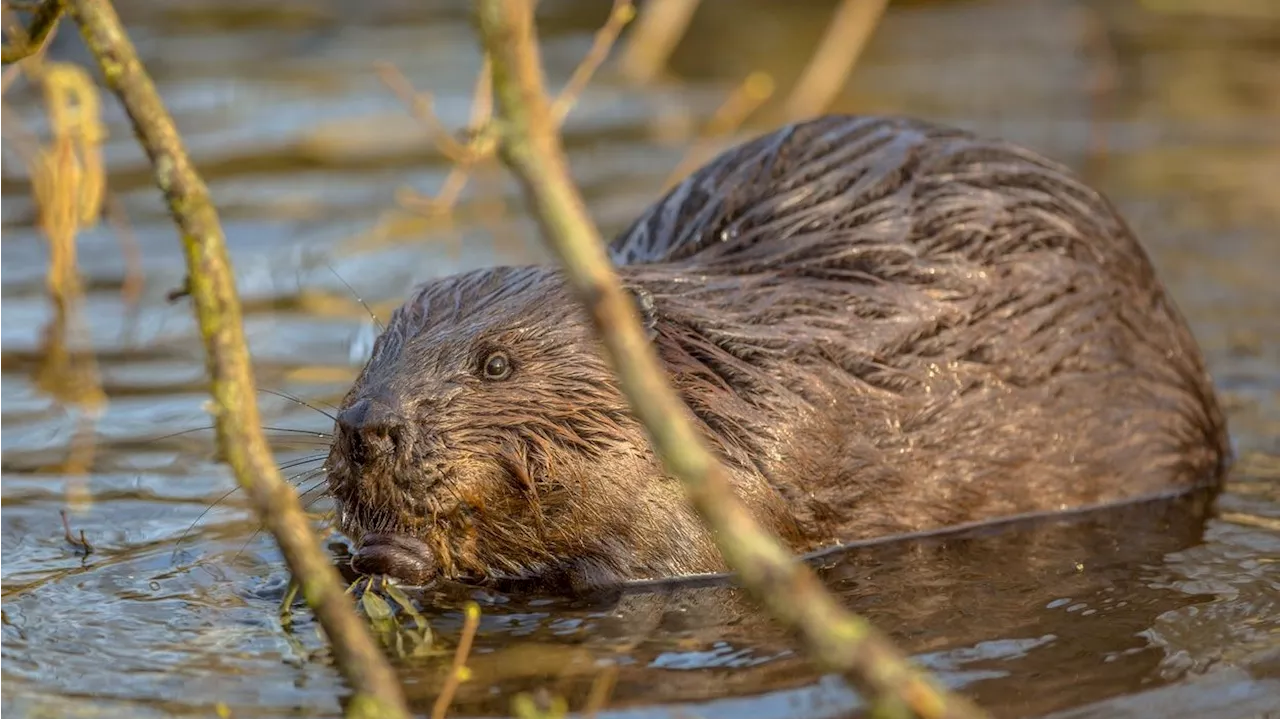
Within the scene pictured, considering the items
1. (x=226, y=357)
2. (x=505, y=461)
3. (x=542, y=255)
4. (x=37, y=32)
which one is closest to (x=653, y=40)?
(x=542, y=255)

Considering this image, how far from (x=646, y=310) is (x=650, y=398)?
2.13 m

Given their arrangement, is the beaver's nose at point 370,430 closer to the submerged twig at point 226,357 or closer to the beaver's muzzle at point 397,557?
the beaver's muzzle at point 397,557

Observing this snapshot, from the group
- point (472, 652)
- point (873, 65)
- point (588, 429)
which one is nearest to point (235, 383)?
point (472, 652)

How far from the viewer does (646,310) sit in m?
4.38

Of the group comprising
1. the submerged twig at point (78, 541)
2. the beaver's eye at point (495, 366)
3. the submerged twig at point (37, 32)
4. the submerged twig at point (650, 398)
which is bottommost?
the submerged twig at point (650, 398)

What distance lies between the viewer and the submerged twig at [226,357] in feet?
8.70

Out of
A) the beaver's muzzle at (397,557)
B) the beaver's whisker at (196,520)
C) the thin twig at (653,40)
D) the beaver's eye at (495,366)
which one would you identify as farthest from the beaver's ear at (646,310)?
the thin twig at (653,40)

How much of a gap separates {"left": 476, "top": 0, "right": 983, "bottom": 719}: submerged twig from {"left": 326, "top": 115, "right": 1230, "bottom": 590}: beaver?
1.84 meters

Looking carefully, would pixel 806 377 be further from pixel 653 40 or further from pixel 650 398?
pixel 653 40

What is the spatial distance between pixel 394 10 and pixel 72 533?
8126mm

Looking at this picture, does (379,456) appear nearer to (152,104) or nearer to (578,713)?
(578,713)

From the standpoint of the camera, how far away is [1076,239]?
16.5ft

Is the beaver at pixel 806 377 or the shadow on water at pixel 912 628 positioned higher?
the beaver at pixel 806 377

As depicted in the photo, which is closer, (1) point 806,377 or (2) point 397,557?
(2) point 397,557
